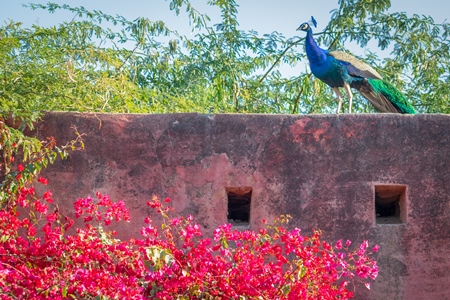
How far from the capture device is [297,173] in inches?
190

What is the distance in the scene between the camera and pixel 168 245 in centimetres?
420

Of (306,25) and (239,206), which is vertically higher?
(306,25)

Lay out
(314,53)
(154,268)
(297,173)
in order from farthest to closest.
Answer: (314,53), (297,173), (154,268)

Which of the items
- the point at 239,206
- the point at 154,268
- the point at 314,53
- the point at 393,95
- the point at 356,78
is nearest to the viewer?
the point at 154,268

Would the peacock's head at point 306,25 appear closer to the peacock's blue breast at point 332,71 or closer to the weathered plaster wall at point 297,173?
the peacock's blue breast at point 332,71

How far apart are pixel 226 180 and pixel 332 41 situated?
4348 mm

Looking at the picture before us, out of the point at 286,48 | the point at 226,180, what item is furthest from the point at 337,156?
the point at 286,48

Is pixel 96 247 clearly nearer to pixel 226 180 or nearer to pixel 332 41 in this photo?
pixel 226 180

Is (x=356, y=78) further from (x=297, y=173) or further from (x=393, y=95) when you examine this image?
(x=297, y=173)

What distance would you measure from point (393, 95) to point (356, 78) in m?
0.31

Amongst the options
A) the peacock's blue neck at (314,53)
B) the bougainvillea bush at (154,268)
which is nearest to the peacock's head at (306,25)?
the peacock's blue neck at (314,53)

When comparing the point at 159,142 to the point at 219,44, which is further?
the point at 219,44

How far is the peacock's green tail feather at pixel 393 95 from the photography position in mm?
5660

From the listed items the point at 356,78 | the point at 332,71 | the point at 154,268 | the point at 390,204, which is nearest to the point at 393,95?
the point at 356,78
